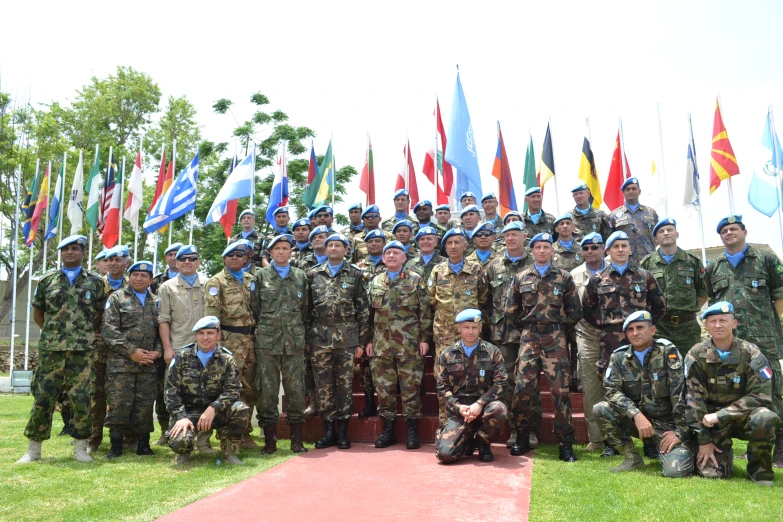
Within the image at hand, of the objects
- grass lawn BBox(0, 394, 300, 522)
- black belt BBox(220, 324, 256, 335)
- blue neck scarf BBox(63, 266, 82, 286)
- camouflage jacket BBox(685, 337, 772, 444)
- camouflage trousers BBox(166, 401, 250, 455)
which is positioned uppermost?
blue neck scarf BBox(63, 266, 82, 286)

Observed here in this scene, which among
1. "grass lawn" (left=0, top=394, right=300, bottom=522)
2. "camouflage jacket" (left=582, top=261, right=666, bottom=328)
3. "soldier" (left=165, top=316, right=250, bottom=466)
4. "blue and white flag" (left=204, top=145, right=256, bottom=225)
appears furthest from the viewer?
"blue and white flag" (left=204, top=145, right=256, bottom=225)

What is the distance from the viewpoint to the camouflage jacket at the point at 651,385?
5602 mm

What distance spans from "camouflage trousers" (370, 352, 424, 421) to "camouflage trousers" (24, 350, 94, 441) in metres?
3.02

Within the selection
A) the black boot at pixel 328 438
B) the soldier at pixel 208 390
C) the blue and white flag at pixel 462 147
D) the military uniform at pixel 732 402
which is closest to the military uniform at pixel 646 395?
the military uniform at pixel 732 402

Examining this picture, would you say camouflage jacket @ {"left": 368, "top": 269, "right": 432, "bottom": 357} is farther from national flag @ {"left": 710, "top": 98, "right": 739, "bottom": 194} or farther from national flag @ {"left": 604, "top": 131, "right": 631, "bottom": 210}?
national flag @ {"left": 710, "top": 98, "right": 739, "bottom": 194}

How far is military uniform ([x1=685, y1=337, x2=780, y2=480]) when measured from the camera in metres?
5.11

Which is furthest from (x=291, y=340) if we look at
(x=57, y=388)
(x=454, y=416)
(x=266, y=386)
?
(x=57, y=388)

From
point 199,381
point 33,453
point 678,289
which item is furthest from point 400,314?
point 33,453

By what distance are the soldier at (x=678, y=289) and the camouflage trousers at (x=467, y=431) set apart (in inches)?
82.9

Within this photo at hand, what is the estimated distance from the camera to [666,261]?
6.84 metres

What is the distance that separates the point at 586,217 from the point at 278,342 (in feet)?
15.7

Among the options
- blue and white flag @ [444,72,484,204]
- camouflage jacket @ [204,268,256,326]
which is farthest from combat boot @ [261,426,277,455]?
blue and white flag @ [444,72,484,204]

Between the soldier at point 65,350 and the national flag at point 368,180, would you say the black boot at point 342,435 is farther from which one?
the national flag at point 368,180

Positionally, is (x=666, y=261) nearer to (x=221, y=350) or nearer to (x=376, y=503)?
(x=376, y=503)
